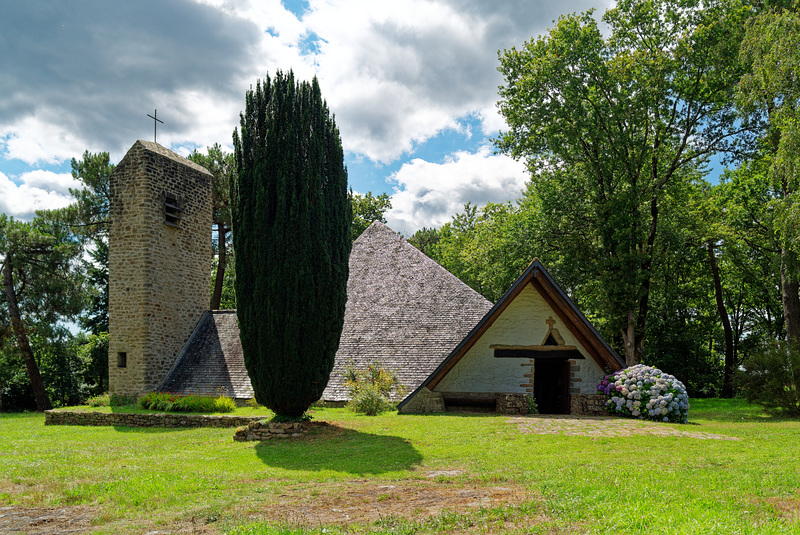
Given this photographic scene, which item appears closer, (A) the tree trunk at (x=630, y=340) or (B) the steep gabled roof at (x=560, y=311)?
(B) the steep gabled roof at (x=560, y=311)

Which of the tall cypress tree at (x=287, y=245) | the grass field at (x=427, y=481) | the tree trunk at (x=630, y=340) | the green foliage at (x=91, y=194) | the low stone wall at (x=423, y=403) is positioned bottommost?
the low stone wall at (x=423, y=403)

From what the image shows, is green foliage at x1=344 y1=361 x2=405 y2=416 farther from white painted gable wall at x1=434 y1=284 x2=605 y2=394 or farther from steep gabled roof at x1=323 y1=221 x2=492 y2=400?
white painted gable wall at x1=434 y1=284 x2=605 y2=394

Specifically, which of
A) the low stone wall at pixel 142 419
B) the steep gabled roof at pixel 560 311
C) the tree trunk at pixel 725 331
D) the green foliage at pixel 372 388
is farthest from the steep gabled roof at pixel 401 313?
the tree trunk at pixel 725 331

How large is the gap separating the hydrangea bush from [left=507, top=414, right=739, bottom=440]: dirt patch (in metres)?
0.64

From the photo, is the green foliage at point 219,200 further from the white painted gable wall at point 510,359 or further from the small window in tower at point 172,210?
the white painted gable wall at point 510,359

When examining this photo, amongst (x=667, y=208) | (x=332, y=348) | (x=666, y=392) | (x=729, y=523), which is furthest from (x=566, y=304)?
(x=667, y=208)

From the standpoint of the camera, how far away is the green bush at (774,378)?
45.1 feet

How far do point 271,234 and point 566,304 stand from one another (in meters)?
7.73

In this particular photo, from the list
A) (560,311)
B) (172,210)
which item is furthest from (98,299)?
(560,311)

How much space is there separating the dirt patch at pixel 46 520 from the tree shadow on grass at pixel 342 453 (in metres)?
2.81

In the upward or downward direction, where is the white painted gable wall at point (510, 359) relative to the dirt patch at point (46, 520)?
upward

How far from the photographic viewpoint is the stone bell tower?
57.4 feet

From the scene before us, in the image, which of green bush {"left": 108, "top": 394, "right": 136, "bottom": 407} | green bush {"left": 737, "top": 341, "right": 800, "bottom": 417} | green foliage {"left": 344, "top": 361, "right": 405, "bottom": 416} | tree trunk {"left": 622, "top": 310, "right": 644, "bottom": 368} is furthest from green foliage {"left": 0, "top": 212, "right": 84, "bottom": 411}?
green bush {"left": 737, "top": 341, "right": 800, "bottom": 417}

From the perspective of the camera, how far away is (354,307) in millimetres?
18469
